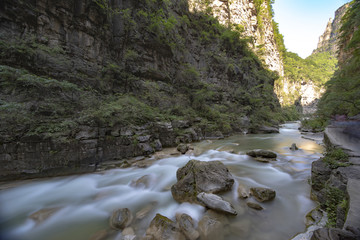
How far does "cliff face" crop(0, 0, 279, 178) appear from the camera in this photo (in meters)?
5.18

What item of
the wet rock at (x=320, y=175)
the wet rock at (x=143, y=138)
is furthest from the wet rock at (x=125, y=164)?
the wet rock at (x=320, y=175)

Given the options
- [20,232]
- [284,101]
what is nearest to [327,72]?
[284,101]

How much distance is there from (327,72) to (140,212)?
9539cm

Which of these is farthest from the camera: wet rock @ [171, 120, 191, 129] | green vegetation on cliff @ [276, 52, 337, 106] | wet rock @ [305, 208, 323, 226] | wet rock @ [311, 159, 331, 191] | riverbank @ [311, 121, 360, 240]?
green vegetation on cliff @ [276, 52, 337, 106]

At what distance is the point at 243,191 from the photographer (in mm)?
3754

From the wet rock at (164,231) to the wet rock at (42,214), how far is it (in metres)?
2.56

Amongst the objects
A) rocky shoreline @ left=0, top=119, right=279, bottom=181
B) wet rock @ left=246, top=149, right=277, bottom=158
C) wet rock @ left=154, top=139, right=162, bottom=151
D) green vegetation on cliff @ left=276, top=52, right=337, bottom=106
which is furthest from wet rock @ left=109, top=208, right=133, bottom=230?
green vegetation on cliff @ left=276, top=52, right=337, bottom=106

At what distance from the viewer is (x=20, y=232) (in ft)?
9.37

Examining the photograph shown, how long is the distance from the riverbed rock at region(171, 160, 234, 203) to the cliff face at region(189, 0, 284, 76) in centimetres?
2481

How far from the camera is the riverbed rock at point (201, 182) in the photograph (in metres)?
3.60

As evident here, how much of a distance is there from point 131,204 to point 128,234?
46.5 inches

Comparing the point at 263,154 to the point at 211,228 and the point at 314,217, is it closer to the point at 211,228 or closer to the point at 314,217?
the point at 314,217

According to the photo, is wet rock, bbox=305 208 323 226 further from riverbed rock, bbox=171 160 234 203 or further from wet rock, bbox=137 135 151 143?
wet rock, bbox=137 135 151 143

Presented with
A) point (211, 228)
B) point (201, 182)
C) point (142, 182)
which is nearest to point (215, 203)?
point (211, 228)
